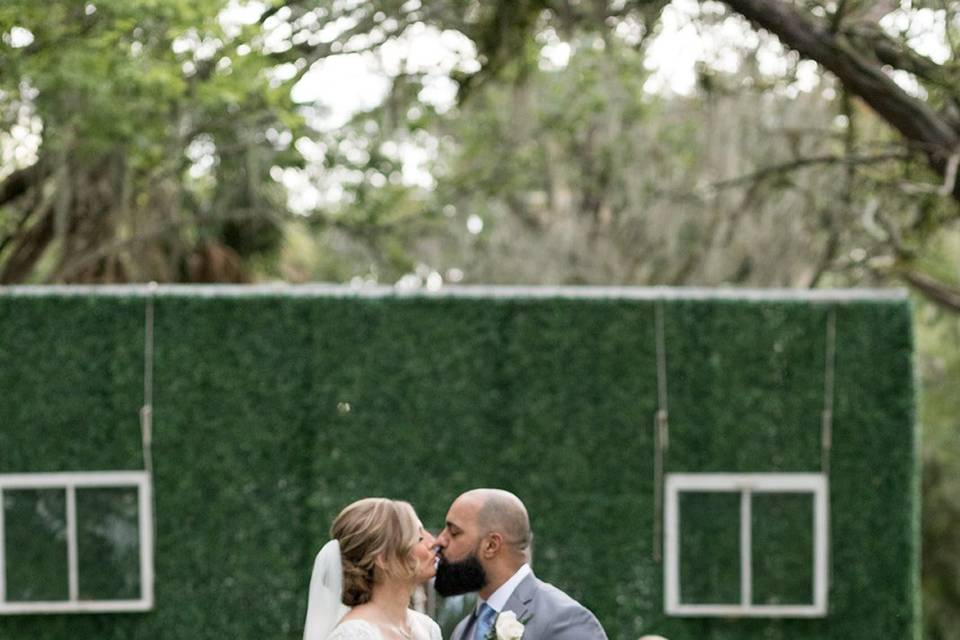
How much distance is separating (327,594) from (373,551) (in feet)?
0.70

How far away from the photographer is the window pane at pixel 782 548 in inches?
360

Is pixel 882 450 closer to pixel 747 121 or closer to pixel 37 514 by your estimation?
pixel 37 514

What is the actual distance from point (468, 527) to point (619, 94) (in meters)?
10.8

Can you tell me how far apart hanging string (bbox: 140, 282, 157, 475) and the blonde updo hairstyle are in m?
4.82

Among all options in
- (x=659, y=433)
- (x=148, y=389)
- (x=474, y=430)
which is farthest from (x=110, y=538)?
(x=659, y=433)

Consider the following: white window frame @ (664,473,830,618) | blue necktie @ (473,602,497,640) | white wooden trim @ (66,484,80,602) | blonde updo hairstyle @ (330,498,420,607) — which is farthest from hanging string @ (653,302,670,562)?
blonde updo hairstyle @ (330,498,420,607)

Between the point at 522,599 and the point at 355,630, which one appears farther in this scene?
the point at 522,599

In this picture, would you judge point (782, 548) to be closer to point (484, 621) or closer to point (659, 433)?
point (659, 433)

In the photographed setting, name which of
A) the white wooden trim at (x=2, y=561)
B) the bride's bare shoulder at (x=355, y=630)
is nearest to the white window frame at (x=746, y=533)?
the white wooden trim at (x=2, y=561)

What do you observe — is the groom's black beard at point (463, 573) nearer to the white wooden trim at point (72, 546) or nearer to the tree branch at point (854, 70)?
the tree branch at point (854, 70)

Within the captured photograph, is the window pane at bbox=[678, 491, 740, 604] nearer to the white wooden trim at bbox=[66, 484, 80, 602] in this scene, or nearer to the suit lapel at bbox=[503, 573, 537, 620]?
the white wooden trim at bbox=[66, 484, 80, 602]

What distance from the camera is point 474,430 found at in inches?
359

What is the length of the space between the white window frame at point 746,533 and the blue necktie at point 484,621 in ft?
15.1

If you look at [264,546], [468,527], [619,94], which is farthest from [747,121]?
[468,527]
